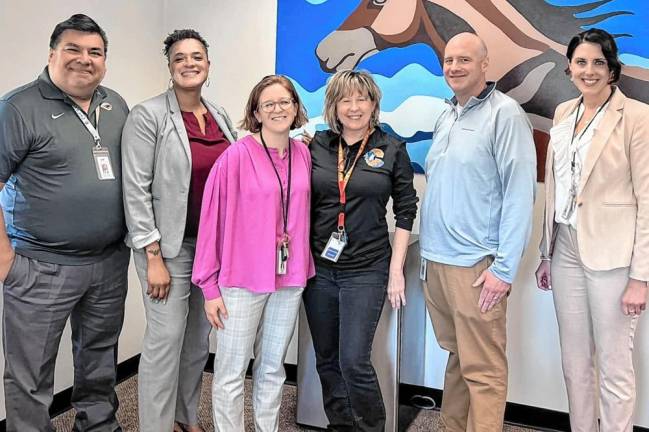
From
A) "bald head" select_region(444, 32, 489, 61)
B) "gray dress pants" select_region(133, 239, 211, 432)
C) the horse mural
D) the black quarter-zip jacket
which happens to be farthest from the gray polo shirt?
the horse mural

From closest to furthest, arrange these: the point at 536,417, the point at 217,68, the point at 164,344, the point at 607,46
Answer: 1. the point at 607,46
2. the point at 164,344
3. the point at 536,417
4. the point at 217,68

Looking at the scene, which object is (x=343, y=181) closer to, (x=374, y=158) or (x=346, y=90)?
(x=374, y=158)

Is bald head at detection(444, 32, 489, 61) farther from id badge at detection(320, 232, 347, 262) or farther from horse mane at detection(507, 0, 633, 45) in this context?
id badge at detection(320, 232, 347, 262)

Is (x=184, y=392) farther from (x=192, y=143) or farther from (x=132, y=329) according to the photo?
(x=192, y=143)

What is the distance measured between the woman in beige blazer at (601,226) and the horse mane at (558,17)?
1.55ft

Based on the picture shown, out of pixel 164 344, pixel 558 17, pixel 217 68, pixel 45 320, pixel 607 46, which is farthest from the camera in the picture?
pixel 217 68

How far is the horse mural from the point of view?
8.44 ft

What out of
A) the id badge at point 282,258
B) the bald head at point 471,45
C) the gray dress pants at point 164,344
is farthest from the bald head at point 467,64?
the gray dress pants at point 164,344

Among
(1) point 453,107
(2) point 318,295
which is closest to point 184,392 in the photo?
(2) point 318,295

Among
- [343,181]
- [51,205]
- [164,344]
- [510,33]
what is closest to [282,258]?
[343,181]

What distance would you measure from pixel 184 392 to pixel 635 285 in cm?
187

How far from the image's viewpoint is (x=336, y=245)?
2.15 metres

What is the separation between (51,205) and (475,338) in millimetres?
1656

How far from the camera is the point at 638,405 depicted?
102 inches
